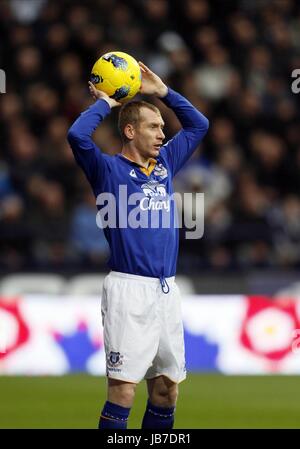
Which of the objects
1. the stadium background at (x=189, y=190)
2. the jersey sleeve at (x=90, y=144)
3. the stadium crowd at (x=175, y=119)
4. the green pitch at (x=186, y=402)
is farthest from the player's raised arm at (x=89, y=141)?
the stadium crowd at (x=175, y=119)

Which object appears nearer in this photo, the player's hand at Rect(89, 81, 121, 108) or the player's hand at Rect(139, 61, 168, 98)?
the player's hand at Rect(89, 81, 121, 108)

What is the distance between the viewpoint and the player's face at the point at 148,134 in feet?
22.0

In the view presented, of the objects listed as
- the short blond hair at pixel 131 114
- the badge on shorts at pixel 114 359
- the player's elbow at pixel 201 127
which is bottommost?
the badge on shorts at pixel 114 359

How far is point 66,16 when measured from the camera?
15.6 metres

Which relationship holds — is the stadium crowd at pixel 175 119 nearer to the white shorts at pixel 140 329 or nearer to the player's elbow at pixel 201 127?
the player's elbow at pixel 201 127

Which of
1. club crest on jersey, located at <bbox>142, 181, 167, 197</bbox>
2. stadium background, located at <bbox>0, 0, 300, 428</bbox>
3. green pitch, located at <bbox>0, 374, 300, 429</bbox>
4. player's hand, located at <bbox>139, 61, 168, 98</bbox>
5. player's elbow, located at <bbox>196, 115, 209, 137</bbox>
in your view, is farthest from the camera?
stadium background, located at <bbox>0, 0, 300, 428</bbox>

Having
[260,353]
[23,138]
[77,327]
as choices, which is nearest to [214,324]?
[260,353]

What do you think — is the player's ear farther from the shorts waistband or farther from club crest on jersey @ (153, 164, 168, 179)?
the shorts waistband

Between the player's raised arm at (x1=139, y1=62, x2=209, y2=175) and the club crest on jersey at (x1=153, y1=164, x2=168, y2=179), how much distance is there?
0.13 metres

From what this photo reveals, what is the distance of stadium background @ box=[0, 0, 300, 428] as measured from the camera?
10.9 m

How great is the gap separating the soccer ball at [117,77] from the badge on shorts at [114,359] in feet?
5.00

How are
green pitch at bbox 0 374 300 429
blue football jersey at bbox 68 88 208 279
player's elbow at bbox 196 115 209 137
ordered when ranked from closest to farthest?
blue football jersey at bbox 68 88 208 279 < player's elbow at bbox 196 115 209 137 < green pitch at bbox 0 374 300 429

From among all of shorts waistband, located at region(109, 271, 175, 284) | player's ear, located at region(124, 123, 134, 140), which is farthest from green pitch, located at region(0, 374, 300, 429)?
player's ear, located at region(124, 123, 134, 140)

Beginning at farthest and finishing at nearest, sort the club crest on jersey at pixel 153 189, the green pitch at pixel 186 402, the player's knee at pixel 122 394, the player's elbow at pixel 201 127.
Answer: the green pitch at pixel 186 402
the player's elbow at pixel 201 127
the club crest on jersey at pixel 153 189
the player's knee at pixel 122 394
